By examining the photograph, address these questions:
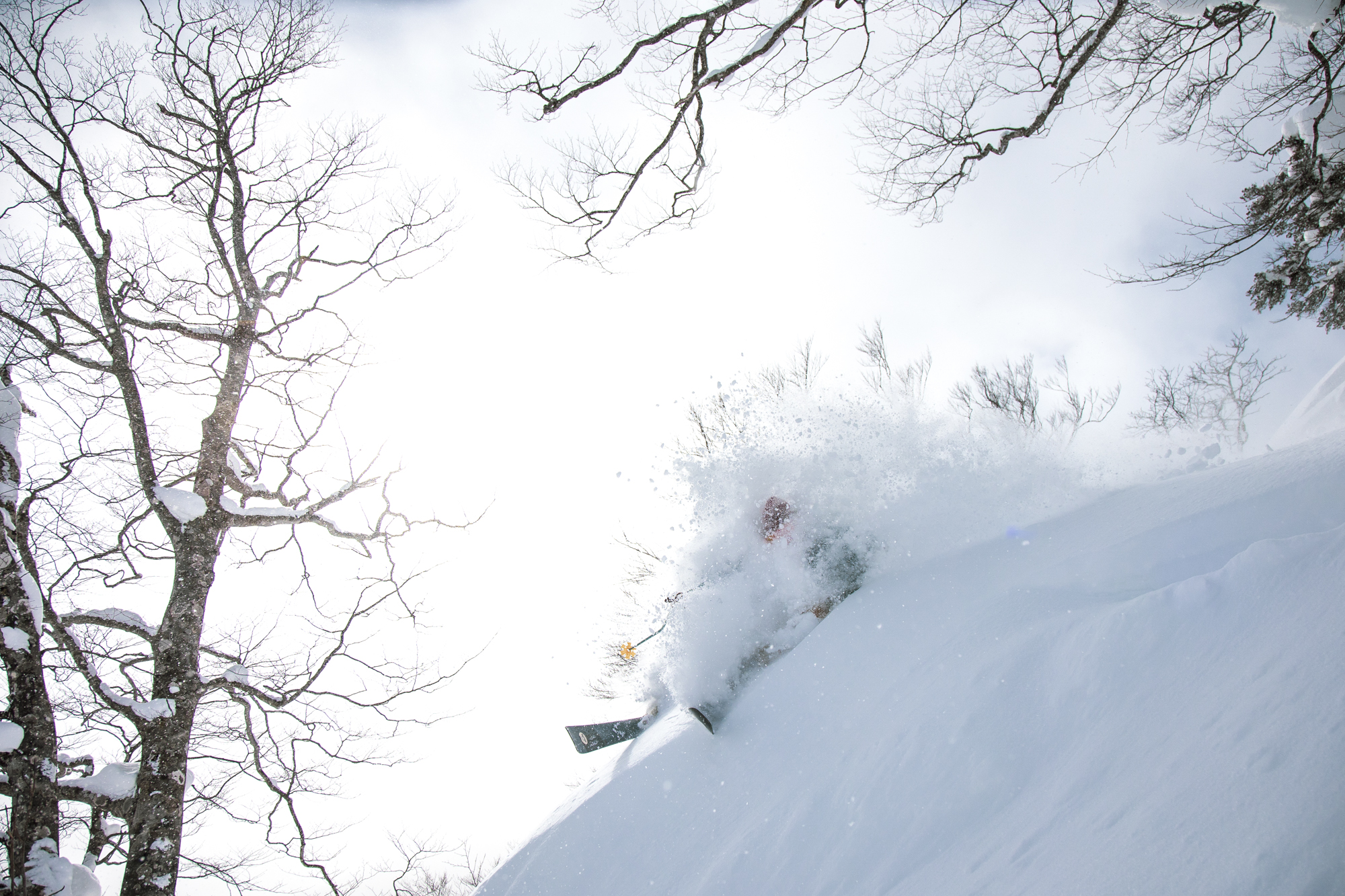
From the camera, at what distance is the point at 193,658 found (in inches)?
162

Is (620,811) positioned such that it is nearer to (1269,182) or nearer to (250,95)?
(250,95)

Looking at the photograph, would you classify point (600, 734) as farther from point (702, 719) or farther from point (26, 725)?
point (26, 725)

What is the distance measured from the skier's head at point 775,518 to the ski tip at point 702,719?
2.01 meters

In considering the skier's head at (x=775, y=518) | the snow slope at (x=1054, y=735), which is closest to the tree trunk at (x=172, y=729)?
the snow slope at (x=1054, y=735)

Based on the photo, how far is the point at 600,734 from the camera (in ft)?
18.4

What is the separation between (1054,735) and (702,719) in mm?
2729

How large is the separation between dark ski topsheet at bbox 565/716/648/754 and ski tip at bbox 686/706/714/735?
1.43 meters

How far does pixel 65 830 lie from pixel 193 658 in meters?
2.55

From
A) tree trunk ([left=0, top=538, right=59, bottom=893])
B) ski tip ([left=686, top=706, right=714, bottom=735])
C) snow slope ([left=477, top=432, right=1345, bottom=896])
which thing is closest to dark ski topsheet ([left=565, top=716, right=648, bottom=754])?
snow slope ([left=477, top=432, right=1345, bottom=896])

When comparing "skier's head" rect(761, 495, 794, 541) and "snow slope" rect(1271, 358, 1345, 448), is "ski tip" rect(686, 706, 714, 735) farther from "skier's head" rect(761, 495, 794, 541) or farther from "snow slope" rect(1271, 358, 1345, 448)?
"snow slope" rect(1271, 358, 1345, 448)

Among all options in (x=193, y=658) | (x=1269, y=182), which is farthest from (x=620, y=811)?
(x=1269, y=182)

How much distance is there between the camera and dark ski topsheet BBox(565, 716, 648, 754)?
555cm

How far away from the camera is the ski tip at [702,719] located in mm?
4152

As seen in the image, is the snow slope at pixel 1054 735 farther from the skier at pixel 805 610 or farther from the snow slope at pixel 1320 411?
the snow slope at pixel 1320 411
